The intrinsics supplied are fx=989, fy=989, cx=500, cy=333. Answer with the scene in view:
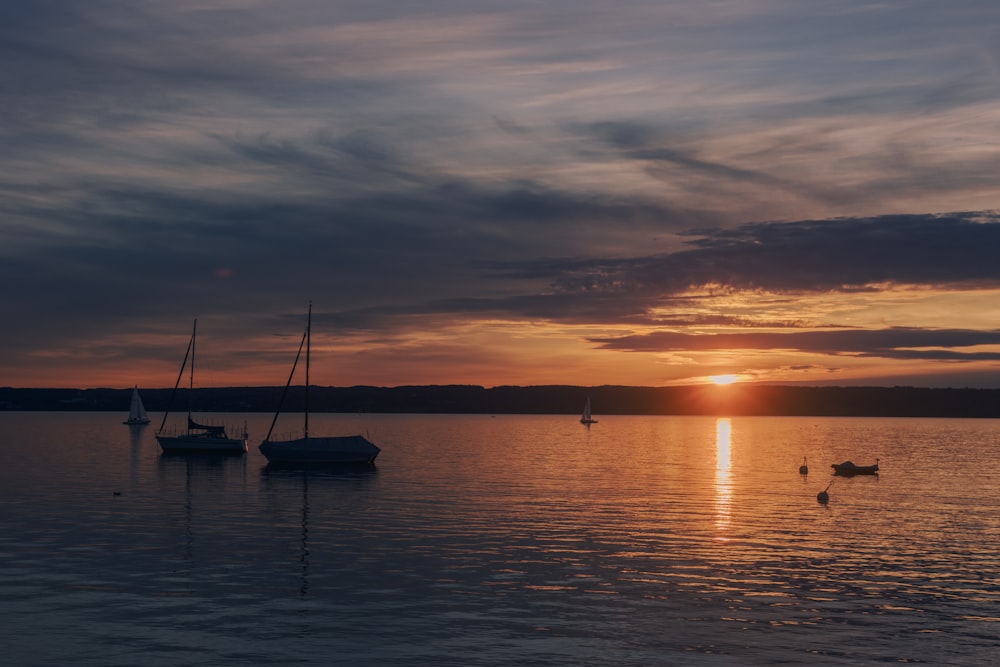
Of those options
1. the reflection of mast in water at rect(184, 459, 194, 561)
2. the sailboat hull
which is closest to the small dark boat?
the sailboat hull

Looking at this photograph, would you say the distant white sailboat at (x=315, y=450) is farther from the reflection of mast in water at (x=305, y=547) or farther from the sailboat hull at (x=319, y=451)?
the reflection of mast in water at (x=305, y=547)

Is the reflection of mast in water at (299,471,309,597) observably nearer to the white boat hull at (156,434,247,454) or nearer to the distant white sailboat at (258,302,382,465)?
the distant white sailboat at (258,302,382,465)

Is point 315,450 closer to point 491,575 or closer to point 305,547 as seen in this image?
point 305,547

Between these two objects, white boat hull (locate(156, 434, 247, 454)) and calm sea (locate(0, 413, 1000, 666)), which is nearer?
calm sea (locate(0, 413, 1000, 666))

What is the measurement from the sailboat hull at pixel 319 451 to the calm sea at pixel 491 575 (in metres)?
24.9

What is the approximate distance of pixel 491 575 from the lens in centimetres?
4534

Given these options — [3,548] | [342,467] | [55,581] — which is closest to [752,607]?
[55,581]

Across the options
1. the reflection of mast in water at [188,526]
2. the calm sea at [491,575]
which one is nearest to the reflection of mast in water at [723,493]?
the calm sea at [491,575]

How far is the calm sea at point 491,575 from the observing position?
3241cm

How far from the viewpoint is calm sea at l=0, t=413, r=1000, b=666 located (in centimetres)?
3241

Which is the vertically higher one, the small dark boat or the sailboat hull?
the sailboat hull

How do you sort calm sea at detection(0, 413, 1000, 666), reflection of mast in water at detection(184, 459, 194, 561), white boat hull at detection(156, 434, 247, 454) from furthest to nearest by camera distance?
white boat hull at detection(156, 434, 247, 454) < reflection of mast in water at detection(184, 459, 194, 561) < calm sea at detection(0, 413, 1000, 666)

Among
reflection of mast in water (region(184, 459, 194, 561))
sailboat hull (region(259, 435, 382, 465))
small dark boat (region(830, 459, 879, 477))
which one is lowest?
reflection of mast in water (region(184, 459, 194, 561))

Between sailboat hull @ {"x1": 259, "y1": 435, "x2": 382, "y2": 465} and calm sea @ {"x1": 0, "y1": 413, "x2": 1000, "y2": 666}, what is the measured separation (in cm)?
2489
